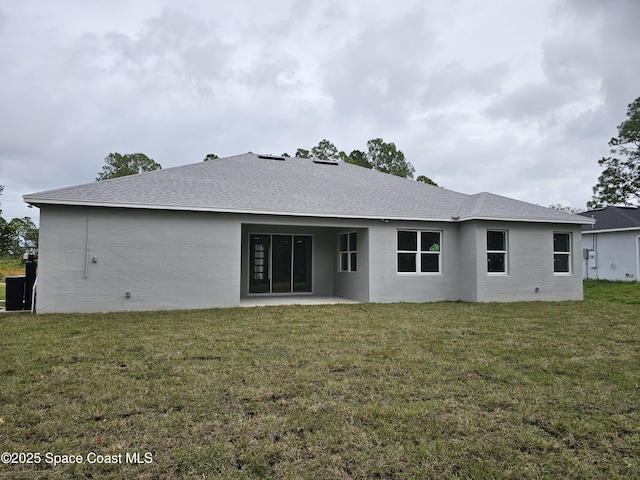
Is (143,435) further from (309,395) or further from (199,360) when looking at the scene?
(199,360)

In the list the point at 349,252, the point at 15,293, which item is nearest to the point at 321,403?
the point at 349,252

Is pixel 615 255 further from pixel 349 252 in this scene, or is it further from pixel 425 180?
pixel 425 180

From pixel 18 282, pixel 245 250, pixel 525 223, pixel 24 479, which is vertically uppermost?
Result: pixel 525 223

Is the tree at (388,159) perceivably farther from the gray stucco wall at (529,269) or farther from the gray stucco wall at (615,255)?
the gray stucco wall at (529,269)

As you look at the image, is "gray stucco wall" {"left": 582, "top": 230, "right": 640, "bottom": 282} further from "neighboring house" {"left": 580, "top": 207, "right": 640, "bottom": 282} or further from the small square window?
the small square window

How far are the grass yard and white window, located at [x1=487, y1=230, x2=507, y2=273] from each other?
5274mm

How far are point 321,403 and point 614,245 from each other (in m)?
21.3

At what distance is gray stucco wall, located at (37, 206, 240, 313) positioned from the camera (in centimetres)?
962

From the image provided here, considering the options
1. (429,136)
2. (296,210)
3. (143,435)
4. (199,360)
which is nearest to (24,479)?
(143,435)

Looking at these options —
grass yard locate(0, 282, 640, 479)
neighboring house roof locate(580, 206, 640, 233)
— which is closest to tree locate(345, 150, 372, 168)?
neighboring house roof locate(580, 206, 640, 233)

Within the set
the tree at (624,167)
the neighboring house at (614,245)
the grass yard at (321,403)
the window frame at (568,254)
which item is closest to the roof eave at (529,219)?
the window frame at (568,254)

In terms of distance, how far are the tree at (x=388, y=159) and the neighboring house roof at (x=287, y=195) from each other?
62.5 feet

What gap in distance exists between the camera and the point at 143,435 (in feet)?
10.4

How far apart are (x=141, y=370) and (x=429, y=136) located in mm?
22069
